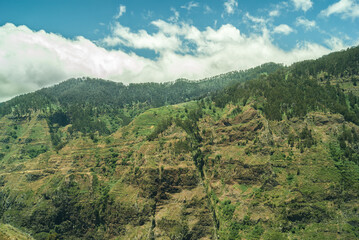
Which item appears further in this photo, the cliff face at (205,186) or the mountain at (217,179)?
the mountain at (217,179)

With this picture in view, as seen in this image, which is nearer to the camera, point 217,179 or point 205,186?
point 205,186

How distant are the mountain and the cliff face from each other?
18.6 inches

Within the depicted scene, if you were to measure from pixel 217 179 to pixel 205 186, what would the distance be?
827cm

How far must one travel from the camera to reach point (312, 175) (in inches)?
4395

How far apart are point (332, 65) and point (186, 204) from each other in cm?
14459

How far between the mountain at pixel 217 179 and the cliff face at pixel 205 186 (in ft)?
1.55

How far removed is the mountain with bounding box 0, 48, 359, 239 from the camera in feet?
352

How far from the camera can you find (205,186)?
13512cm

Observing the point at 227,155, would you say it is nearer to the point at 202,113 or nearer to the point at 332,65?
the point at 202,113

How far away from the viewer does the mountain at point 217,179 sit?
107188 millimetres

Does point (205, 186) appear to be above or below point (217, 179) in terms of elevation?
below

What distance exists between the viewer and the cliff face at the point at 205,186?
10606 cm

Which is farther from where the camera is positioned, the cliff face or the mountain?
the mountain

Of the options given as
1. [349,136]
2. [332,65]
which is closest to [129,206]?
[349,136]
